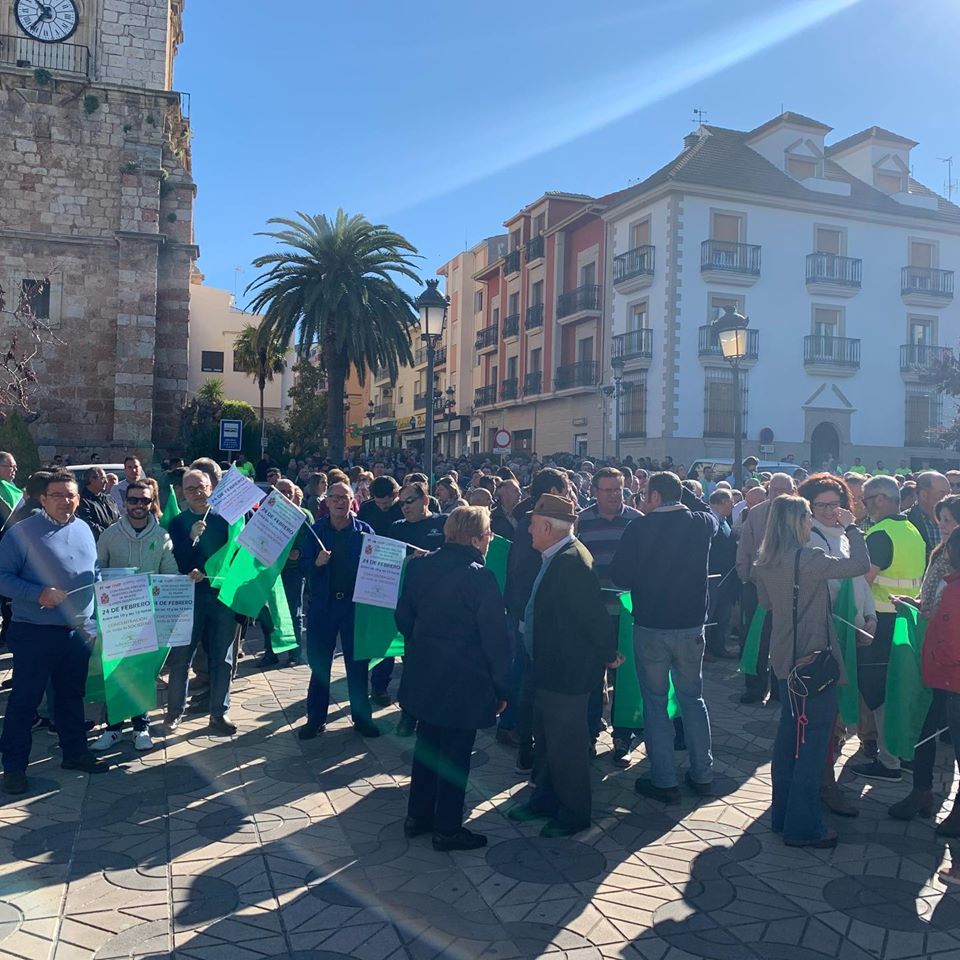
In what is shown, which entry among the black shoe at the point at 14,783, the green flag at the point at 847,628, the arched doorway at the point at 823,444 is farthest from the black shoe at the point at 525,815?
the arched doorway at the point at 823,444

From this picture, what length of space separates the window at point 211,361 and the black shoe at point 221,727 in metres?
54.8

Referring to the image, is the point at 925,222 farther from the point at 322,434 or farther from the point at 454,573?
the point at 454,573

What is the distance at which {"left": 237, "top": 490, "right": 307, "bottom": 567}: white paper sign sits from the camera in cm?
705

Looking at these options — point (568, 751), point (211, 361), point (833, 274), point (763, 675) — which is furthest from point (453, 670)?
point (211, 361)

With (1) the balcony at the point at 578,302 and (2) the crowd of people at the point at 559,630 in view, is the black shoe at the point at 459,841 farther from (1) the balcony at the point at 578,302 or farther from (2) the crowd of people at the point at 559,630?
(1) the balcony at the point at 578,302

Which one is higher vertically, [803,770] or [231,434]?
[231,434]

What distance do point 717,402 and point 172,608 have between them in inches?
1037

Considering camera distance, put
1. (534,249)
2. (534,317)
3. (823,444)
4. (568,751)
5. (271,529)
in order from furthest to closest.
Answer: (534,249), (534,317), (823,444), (271,529), (568,751)

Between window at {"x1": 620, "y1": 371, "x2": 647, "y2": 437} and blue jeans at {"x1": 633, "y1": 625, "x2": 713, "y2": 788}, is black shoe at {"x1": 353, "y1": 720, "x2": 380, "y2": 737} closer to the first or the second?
blue jeans at {"x1": 633, "y1": 625, "x2": 713, "y2": 788}

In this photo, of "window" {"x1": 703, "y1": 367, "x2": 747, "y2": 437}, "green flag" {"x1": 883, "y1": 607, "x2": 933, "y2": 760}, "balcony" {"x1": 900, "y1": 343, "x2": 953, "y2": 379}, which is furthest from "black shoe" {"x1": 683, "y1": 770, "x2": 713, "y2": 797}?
"balcony" {"x1": 900, "y1": 343, "x2": 953, "y2": 379}

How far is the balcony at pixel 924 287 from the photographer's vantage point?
33562 millimetres

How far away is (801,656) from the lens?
194 inches

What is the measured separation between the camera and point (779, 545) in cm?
502

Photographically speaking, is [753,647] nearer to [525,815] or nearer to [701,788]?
[701,788]
